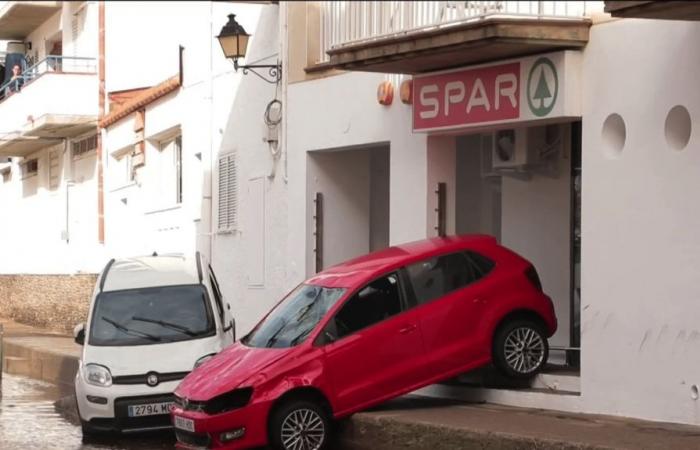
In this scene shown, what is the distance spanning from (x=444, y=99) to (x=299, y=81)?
374 centimetres

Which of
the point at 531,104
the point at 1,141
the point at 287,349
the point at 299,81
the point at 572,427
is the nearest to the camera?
the point at 572,427

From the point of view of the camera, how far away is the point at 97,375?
15.6 m

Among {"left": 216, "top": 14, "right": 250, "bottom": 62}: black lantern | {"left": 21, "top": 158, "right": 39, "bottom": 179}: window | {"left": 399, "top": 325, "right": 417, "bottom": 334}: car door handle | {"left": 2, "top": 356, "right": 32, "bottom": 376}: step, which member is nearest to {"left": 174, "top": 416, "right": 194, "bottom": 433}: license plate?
{"left": 399, "top": 325, "right": 417, "bottom": 334}: car door handle

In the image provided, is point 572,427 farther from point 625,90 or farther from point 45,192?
point 45,192

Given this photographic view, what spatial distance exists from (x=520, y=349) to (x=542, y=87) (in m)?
2.69

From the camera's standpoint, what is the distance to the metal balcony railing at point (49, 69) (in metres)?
26.5

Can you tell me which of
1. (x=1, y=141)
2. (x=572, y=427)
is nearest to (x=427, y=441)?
(x=572, y=427)

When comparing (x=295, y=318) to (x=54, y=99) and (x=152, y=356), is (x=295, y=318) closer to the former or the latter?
(x=152, y=356)

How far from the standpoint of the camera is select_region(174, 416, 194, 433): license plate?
545 inches

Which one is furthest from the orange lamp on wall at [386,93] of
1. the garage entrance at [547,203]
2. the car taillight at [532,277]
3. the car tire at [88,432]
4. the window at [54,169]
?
the window at [54,169]

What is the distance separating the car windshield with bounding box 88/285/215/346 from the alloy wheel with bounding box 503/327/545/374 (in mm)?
3445

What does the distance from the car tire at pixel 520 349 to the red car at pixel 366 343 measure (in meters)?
0.01

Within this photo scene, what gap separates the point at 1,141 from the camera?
28.5m

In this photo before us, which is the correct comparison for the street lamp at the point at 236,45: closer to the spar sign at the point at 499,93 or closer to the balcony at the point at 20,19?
the balcony at the point at 20,19
